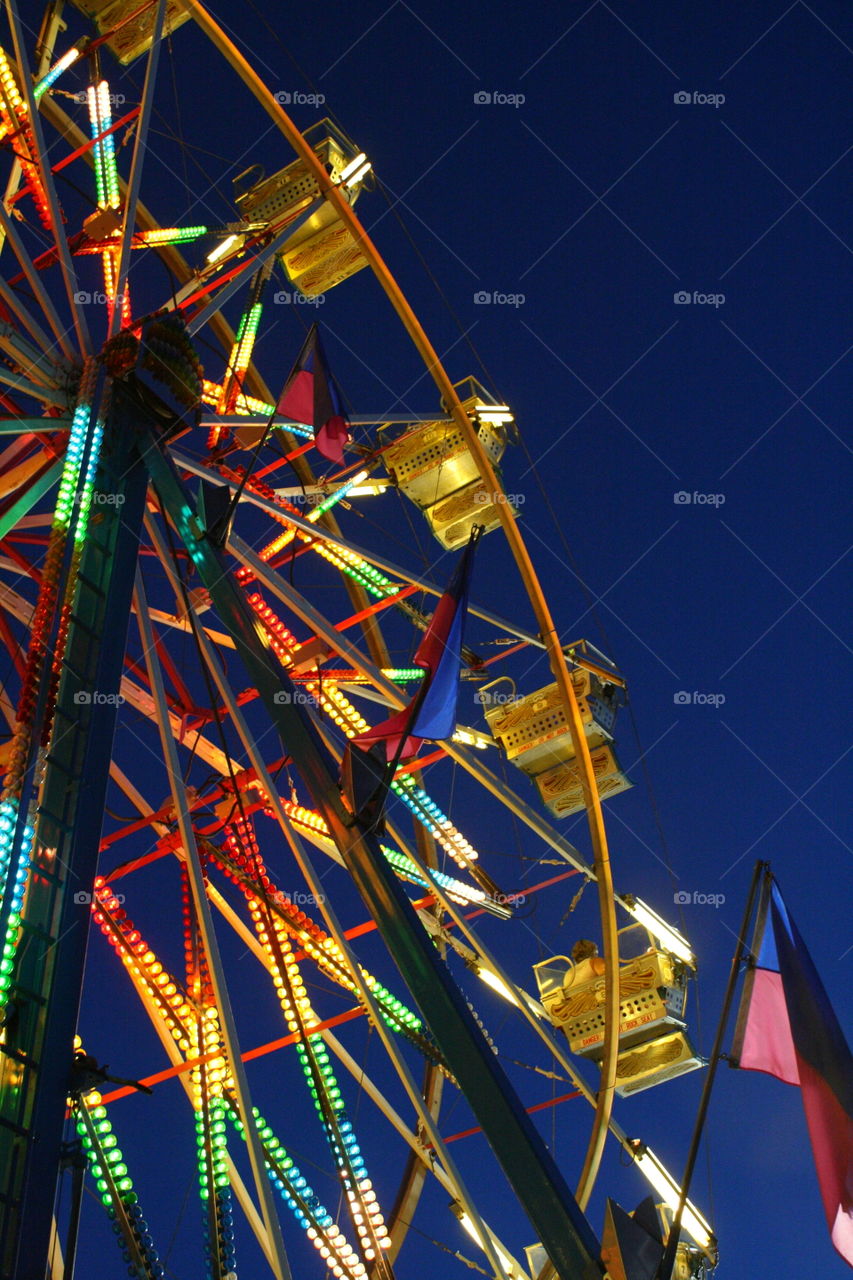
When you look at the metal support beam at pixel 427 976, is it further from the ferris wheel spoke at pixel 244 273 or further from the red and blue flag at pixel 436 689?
the ferris wheel spoke at pixel 244 273

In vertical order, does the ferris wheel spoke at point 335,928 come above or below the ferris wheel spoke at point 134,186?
below

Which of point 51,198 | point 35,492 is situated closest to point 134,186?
point 51,198

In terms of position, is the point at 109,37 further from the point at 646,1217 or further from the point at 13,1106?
the point at 646,1217

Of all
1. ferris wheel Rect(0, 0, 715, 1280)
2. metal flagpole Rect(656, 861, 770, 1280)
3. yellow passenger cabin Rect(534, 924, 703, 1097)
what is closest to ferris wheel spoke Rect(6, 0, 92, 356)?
ferris wheel Rect(0, 0, 715, 1280)

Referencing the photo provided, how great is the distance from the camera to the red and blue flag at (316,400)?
11.5 m

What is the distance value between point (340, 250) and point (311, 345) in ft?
9.44

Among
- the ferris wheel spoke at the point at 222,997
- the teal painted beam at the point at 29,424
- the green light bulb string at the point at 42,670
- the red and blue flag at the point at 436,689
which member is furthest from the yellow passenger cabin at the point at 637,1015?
the teal painted beam at the point at 29,424

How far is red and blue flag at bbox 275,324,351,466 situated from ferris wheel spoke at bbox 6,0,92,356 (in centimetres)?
203

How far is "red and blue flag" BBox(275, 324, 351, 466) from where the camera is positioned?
453 inches

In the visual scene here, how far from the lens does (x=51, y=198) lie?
33.4 ft

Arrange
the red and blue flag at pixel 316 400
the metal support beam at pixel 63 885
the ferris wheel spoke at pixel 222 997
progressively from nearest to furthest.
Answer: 1. the metal support beam at pixel 63 885
2. the ferris wheel spoke at pixel 222 997
3. the red and blue flag at pixel 316 400

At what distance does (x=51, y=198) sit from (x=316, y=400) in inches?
106

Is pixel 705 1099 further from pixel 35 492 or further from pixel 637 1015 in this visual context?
pixel 637 1015

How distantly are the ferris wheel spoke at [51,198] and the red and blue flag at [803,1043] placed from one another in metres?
6.31
